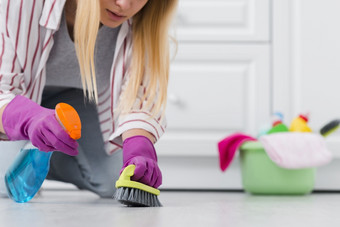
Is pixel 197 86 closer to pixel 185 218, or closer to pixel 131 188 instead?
pixel 131 188

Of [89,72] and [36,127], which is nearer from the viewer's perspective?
[36,127]

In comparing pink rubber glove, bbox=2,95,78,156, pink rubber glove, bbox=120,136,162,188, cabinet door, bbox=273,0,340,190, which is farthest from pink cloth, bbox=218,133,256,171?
pink rubber glove, bbox=2,95,78,156

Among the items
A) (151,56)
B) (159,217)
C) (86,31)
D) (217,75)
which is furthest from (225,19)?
(159,217)

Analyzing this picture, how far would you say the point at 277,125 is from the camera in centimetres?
143

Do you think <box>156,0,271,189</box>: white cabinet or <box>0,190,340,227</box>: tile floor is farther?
<box>156,0,271,189</box>: white cabinet

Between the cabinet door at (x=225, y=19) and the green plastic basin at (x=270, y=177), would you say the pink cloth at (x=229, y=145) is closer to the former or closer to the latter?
the green plastic basin at (x=270, y=177)

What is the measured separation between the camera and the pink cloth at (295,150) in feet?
4.48

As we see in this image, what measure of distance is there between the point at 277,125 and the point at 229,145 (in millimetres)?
133

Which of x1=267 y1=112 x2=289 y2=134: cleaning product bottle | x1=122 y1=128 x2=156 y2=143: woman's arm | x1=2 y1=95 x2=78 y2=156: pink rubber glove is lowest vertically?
x1=267 y1=112 x2=289 y2=134: cleaning product bottle

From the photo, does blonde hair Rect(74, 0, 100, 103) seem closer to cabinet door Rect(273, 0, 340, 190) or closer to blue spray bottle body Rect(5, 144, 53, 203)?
blue spray bottle body Rect(5, 144, 53, 203)

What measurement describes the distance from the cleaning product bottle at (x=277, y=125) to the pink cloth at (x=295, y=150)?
28 millimetres

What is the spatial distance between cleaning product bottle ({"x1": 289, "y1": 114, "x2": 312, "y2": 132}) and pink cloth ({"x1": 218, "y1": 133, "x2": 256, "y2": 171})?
0.35 feet

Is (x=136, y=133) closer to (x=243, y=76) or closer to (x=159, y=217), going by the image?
(x=159, y=217)

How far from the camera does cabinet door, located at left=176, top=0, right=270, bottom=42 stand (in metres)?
1.57
